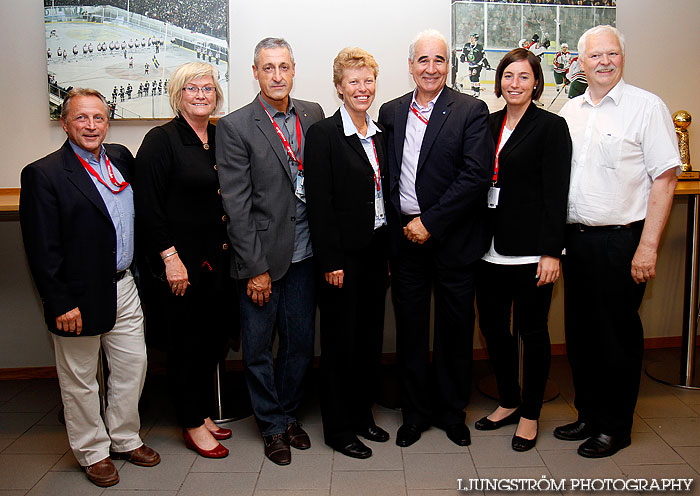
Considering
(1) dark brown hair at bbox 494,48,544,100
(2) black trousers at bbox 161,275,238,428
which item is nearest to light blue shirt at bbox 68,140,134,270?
(2) black trousers at bbox 161,275,238,428

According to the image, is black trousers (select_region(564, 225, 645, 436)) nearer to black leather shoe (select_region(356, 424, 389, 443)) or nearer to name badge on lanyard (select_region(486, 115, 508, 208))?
name badge on lanyard (select_region(486, 115, 508, 208))

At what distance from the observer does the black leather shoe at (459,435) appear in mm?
2939

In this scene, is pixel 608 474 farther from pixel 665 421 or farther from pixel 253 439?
pixel 253 439

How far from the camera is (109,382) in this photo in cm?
279

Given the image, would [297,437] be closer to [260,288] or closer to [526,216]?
[260,288]

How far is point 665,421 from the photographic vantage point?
10.4ft

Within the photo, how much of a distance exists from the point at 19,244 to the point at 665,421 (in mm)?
3871

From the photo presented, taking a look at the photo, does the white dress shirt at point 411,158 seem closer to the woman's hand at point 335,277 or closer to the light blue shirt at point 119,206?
the woman's hand at point 335,277

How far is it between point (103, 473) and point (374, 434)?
4.07 ft

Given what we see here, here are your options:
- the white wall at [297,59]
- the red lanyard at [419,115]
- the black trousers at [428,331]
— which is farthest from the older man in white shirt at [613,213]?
the white wall at [297,59]

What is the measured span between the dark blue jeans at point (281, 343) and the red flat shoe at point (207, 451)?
0.66 ft

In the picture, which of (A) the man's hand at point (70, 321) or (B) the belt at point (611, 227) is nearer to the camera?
(A) the man's hand at point (70, 321)

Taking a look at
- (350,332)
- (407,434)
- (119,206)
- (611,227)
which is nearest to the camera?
(119,206)

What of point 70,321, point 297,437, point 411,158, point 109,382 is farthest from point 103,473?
point 411,158
